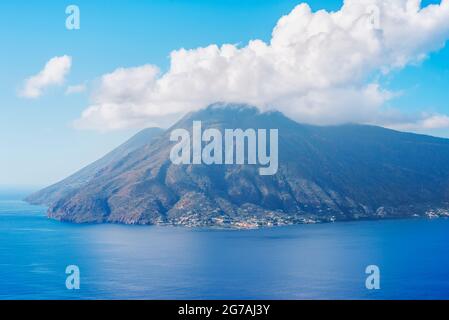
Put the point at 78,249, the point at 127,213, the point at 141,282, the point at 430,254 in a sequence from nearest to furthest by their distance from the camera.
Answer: the point at 141,282
the point at 430,254
the point at 78,249
the point at 127,213

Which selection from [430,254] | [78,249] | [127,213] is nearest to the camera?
[430,254]

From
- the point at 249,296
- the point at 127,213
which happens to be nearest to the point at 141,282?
the point at 249,296

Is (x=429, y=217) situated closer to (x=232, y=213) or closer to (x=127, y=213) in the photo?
(x=232, y=213)

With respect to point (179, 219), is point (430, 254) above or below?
below

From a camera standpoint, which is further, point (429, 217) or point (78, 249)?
point (429, 217)

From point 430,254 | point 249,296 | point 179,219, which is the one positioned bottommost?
point 249,296
